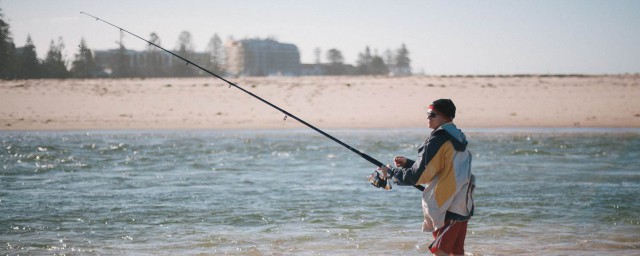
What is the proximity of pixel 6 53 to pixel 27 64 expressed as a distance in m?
1.14

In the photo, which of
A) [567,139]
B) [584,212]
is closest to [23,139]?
[567,139]

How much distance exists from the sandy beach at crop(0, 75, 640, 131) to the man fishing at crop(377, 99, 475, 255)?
1737cm

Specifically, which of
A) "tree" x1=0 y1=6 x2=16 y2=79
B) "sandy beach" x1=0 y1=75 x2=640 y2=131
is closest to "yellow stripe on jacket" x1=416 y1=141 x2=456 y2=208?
"sandy beach" x1=0 y1=75 x2=640 y2=131

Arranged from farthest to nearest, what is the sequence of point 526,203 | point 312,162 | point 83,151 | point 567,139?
1. point 567,139
2. point 83,151
3. point 312,162
4. point 526,203

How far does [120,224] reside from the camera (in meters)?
7.73

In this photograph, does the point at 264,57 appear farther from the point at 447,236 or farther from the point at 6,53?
the point at 447,236

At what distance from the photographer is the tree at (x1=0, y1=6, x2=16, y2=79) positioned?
2373 centimetres

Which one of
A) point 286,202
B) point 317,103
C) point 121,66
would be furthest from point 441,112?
point 121,66

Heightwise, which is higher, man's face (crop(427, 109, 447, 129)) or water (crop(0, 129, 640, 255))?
man's face (crop(427, 109, 447, 129))

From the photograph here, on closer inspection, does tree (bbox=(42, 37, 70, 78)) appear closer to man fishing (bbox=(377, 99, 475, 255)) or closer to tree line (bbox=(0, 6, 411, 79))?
tree line (bbox=(0, 6, 411, 79))

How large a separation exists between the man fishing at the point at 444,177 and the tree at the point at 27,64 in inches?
961

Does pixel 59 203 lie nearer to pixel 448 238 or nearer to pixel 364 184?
pixel 364 184

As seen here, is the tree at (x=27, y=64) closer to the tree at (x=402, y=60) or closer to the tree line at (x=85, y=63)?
the tree line at (x=85, y=63)

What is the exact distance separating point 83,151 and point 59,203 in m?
7.27
